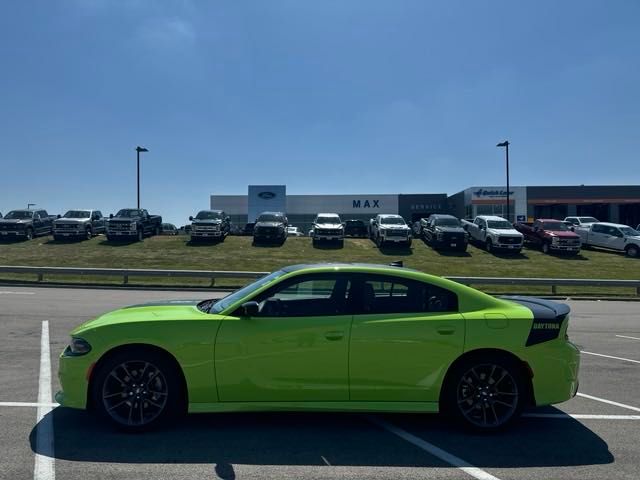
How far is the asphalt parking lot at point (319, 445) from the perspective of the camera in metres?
3.93

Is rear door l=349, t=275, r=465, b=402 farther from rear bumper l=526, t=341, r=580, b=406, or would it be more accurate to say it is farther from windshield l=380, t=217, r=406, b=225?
windshield l=380, t=217, r=406, b=225

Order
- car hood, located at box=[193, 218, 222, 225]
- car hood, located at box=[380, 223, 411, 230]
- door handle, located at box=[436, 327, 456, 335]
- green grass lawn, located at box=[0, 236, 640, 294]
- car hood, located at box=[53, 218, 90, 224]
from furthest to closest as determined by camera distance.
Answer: car hood, located at box=[193, 218, 222, 225]
car hood, located at box=[53, 218, 90, 224]
car hood, located at box=[380, 223, 411, 230]
green grass lawn, located at box=[0, 236, 640, 294]
door handle, located at box=[436, 327, 456, 335]

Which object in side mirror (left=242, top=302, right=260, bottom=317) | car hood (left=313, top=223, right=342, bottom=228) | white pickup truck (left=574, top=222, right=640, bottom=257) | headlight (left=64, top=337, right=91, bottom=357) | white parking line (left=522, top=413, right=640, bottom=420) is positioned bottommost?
white parking line (left=522, top=413, right=640, bottom=420)

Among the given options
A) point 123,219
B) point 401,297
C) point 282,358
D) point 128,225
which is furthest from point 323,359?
point 123,219

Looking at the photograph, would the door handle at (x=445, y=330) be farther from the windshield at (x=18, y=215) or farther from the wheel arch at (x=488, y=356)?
the windshield at (x=18, y=215)

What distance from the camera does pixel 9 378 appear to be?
632 centimetres

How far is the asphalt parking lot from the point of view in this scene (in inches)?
155

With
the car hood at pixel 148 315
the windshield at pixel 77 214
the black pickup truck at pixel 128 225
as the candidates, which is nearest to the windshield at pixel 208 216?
the black pickup truck at pixel 128 225

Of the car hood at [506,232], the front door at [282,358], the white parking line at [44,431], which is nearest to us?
the white parking line at [44,431]

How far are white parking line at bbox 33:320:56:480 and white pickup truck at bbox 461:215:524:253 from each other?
25.2 m

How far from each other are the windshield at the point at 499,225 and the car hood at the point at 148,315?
27.1 m

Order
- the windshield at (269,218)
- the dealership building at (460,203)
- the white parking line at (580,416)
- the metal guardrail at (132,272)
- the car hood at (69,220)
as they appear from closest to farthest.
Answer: the white parking line at (580,416) → the metal guardrail at (132,272) → the car hood at (69,220) → the windshield at (269,218) → the dealership building at (460,203)

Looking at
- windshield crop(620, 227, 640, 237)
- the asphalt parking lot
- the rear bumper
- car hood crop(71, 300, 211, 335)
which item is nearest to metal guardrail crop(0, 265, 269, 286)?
the asphalt parking lot

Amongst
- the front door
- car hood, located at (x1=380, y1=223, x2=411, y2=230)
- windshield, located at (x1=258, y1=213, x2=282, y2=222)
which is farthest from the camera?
windshield, located at (x1=258, y1=213, x2=282, y2=222)
